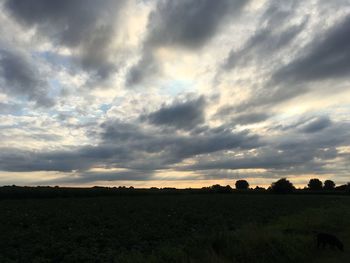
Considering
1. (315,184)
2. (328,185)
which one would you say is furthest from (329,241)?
(328,185)

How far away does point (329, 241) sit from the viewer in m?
15.4

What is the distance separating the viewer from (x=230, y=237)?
15.0 meters

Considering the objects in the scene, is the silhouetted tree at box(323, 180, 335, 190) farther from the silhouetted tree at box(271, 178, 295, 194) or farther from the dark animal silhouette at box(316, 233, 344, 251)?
the dark animal silhouette at box(316, 233, 344, 251)

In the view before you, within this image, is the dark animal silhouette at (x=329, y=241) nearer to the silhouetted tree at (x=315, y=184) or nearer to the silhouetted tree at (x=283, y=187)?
the silhouetted tree at (x=283, y=187)

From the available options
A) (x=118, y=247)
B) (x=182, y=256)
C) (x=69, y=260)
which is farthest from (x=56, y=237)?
(x=182, y=256)

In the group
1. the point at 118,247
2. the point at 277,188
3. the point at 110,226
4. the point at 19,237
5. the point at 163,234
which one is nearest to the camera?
the point at 118,247

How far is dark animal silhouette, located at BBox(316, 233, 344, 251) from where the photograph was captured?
50.2 ft

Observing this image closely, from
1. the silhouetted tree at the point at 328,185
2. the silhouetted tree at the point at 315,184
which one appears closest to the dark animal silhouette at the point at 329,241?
the silhouetted tree at the point at 315,184

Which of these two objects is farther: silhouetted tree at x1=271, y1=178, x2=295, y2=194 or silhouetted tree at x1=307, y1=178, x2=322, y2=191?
silhouetted tree at x1=307, y1=178, x2=322, y2=191

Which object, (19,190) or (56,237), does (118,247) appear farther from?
(19,190)

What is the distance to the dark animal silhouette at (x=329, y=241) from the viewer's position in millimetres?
15289

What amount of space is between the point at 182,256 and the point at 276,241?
16.5 feet

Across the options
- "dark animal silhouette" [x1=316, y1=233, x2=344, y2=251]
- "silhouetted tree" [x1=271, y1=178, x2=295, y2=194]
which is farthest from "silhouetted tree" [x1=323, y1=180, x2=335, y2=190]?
"dark animal silhouette" [x1=316, y1=233, x2=344, y2=251]

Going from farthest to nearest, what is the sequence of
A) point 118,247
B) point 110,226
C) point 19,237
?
1. point 110,226
2. point 19,237
3. point 118,247
